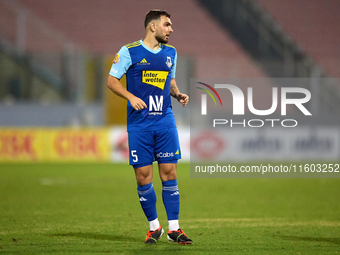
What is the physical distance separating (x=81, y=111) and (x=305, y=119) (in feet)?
26.9

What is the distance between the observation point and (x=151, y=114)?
4.69 meters

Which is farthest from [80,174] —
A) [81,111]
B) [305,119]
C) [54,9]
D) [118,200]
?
[54,9]

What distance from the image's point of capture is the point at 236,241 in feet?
15.9

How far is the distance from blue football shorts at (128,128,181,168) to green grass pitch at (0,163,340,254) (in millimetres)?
794

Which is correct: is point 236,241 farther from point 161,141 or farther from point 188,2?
point 188,2

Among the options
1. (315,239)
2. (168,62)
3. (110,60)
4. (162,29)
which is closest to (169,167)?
(168,62)

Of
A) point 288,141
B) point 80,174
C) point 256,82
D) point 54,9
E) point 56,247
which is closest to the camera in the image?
point 56,247

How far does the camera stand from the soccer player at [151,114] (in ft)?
15.2

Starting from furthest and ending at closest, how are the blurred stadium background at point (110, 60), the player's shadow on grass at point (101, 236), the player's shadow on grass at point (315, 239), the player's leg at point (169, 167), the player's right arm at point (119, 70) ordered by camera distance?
the blurred stadium background at point (110, 60), the player's shadow on grass at point (101, 236), the player's shadow on grass at point (315, 239), the player's leg at point (169, 167), the player's right arm at point (119, 70)

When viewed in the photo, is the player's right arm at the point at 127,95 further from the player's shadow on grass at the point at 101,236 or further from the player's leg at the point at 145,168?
the player's shadow on grass at the point at 101,236

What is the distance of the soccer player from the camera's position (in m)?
4.64

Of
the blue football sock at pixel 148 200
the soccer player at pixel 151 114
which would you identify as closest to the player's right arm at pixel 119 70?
the soccer player at pixel 151 114

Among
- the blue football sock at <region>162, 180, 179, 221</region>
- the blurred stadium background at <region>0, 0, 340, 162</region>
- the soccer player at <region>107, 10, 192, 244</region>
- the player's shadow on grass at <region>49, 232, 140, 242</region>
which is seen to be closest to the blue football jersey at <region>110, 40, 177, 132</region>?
the soccer player at <region>107, 10, 192, 244</region>

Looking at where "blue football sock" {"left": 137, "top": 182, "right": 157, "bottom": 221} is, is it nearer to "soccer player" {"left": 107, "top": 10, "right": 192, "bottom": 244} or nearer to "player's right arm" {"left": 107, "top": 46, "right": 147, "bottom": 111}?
"soccer player" {"left": 107, "top": 10, "right": 192, "bottom": 244}
